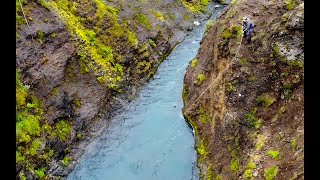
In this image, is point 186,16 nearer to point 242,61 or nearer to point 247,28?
point 247,28

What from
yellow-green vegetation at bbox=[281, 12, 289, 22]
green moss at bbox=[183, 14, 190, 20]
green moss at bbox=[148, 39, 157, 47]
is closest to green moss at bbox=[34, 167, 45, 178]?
yellow-green vegetation at bbox=[281, 12, 289, 22]

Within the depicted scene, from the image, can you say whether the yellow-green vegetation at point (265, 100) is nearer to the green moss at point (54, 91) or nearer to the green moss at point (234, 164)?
the green moss at point (234, 164)

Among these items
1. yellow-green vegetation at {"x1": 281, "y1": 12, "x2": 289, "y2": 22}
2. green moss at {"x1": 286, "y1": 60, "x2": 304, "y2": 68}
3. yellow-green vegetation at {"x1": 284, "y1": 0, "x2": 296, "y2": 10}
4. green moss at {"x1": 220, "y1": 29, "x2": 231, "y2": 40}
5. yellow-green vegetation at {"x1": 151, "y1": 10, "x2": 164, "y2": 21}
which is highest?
yellow-green vegetation at {"x1": 284, "y1": 0, "x2": 296, "y2": 10}

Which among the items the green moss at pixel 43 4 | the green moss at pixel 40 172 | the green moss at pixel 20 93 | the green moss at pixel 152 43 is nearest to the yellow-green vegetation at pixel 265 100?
the green moss at pixel 40 172

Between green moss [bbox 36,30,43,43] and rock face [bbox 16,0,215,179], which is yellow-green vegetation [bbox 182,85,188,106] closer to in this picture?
rock face [bbox 16,0,215,179]
